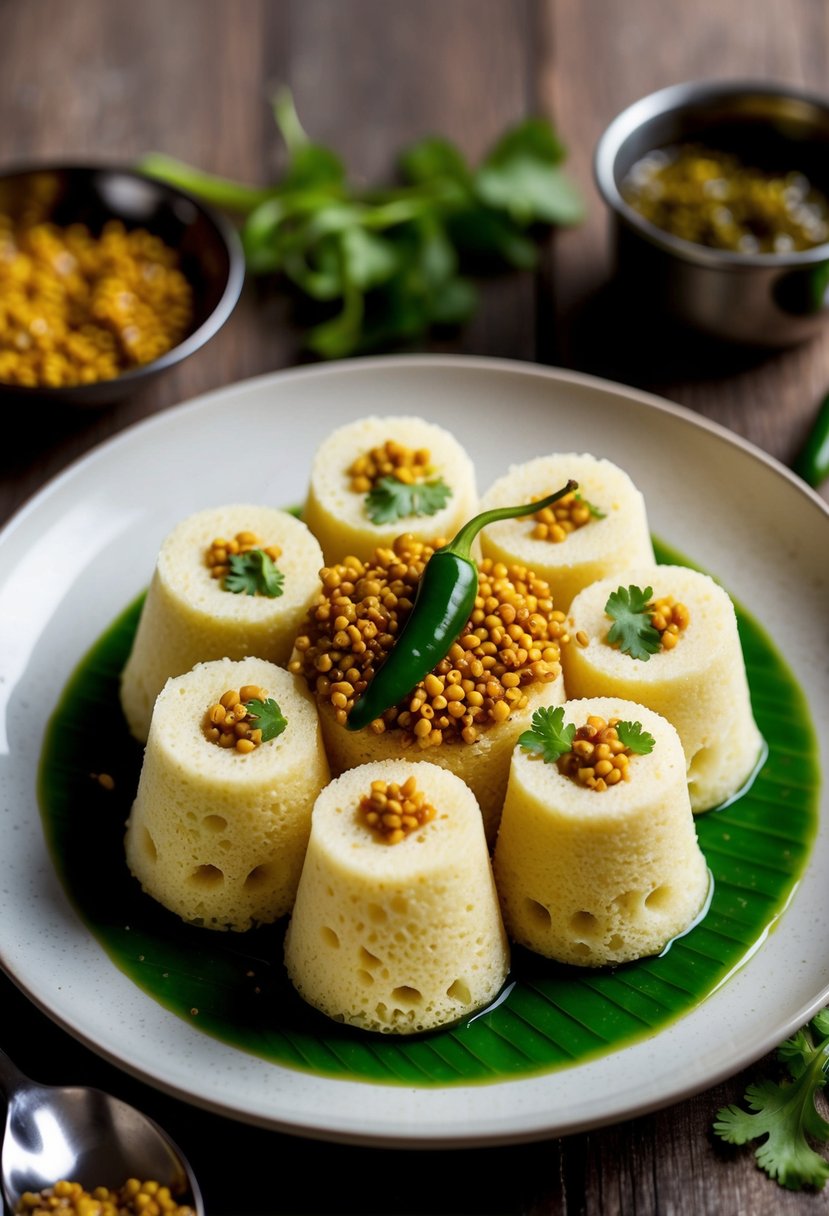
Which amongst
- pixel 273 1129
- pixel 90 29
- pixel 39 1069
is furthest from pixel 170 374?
pixel 273 1129

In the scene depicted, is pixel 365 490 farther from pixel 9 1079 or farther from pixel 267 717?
pixel 9 1079

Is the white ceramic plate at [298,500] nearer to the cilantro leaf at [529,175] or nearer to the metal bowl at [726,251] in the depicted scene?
the metal bowl at [726,251]

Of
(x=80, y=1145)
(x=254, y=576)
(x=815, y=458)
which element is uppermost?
(x=254, y=576)

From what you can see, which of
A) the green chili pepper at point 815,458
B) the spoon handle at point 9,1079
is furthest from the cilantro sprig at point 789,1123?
the green chili pepper at point 815,458

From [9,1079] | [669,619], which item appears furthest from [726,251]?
[9,1079]

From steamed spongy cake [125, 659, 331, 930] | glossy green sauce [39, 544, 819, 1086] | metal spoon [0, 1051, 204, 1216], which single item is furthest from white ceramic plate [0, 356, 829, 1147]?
steamed spongy cake [125, 659, 331, 930]

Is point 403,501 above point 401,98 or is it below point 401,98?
above

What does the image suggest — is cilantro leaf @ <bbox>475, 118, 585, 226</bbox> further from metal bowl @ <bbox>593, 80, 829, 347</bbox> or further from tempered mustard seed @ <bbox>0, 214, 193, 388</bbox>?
tempered mustard seed @ <bbox>0, 214, 193, 388</bbox>
